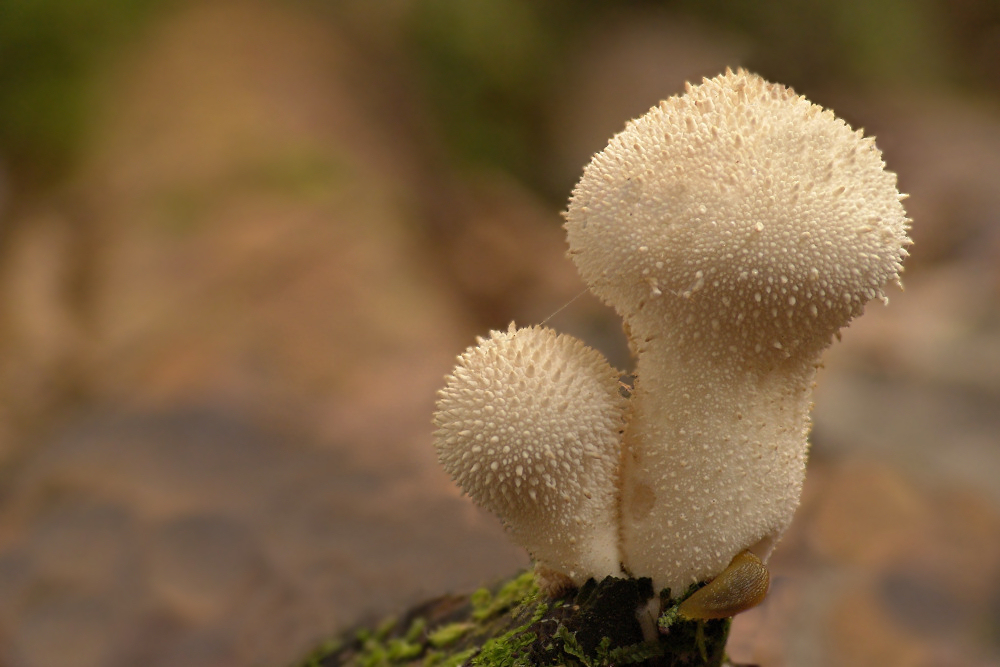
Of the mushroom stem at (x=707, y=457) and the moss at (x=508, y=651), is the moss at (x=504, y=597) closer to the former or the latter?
the moss at (x=508, y=651)

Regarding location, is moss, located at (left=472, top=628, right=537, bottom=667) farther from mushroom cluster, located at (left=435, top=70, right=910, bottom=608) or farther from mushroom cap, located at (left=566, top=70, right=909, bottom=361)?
mushroom cap, located at (left=566, top=70, right=909, bottom=361)

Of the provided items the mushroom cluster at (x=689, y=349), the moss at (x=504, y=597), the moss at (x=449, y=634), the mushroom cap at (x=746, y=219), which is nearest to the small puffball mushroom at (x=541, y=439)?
the mushroom cluster at (x=689, y=349)

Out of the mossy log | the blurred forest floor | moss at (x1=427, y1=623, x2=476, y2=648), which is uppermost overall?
the blurred forest floor

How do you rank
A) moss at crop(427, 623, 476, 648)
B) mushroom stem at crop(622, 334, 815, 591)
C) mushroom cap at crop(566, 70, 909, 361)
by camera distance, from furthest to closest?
moss at crop(427, 623, 476, 648), mushroom stem at crop(622, 334, 815, 591), mushroom cap at crop(566, 70, 909, 361)

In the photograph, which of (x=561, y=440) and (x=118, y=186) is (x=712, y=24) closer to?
(x=118, y=186)

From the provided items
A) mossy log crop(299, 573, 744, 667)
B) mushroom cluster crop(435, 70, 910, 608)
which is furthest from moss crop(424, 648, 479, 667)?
mushroom cluster crop(435, 70, 910, 608)

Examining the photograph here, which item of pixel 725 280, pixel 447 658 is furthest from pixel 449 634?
pixel 725 280

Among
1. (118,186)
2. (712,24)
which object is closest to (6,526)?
(118,186)

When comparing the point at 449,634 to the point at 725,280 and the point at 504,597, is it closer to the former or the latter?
the point at 504,597
